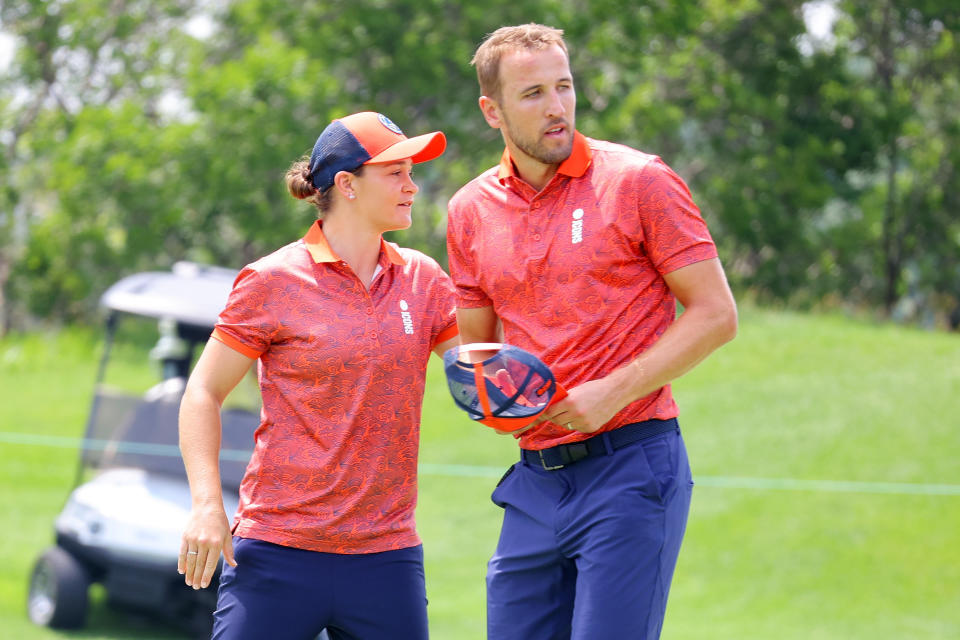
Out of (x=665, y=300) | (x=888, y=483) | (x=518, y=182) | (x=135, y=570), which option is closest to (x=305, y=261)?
(x=518, y=182)

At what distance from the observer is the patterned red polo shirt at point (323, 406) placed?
2850 mm

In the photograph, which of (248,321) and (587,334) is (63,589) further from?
(587,334)

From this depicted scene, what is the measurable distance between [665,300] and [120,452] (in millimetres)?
4335

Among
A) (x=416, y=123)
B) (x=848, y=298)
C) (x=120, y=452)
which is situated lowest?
(x=848, y=298)

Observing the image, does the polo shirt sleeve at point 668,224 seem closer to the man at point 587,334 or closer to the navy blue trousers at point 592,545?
the man at point 587,334

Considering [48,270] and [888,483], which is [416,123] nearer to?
[48,270]

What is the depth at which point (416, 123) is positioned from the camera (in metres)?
15.6

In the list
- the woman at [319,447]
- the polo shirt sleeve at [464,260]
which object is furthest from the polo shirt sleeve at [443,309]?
the woman at [319,447]

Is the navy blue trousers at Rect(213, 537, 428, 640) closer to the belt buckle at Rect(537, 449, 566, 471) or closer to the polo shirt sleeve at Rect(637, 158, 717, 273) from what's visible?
the belt buckle at Rect(537, 449, 566, 471)

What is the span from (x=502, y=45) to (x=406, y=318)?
2.24ft

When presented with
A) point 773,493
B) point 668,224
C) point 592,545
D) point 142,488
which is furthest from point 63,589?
point 773,493

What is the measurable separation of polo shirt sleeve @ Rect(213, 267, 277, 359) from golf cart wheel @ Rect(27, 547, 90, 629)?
12.4 feet

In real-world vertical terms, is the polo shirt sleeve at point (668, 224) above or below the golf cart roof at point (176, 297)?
above

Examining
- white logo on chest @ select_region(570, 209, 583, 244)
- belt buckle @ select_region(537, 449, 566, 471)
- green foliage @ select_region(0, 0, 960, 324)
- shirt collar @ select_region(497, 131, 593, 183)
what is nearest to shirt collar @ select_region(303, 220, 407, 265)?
shirt collar @ select_region(497, 131, 593, 183)
